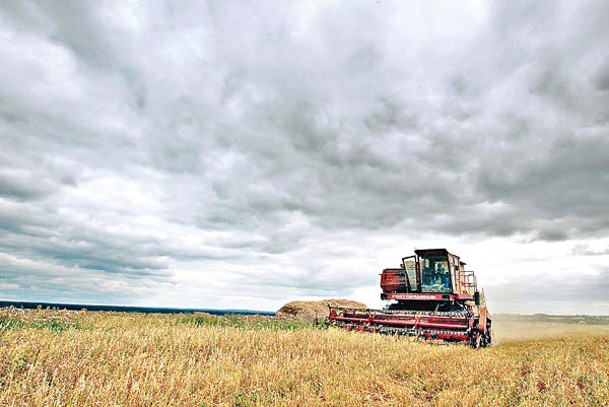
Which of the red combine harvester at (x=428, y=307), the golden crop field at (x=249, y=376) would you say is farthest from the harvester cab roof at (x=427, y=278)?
the golden crop field at (x=249, y=376)

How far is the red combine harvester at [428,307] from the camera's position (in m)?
16.0

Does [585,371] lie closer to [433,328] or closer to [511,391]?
[511,391]

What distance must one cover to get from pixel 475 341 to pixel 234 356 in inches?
412

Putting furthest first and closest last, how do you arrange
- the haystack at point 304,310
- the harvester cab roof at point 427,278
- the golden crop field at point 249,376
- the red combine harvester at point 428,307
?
the haystack at point 304,310, the harvester cab roof at point 427,278, the red combine harvester at point 428,307, the golden crop field at point 249,376

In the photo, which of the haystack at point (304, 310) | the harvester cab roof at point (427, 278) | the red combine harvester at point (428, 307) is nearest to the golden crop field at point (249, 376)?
the red combine harvester at point (428, 307)

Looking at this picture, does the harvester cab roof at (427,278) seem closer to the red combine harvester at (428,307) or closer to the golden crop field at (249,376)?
the red combine harvester at (428,307)

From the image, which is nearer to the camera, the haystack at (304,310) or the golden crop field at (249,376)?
the golden crop field at (249,376)

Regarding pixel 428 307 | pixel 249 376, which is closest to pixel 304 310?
pixel 428 307

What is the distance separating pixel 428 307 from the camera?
21.1m

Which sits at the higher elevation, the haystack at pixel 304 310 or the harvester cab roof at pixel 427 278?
the harvester cab roof at pixel 427 278

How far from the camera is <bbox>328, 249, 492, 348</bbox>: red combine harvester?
15969mm

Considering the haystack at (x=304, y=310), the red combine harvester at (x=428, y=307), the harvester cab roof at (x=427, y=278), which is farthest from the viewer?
the haystack at (x=304, y=310)

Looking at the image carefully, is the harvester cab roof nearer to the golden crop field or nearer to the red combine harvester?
the red combine harvester

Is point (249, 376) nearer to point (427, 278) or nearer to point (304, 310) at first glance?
point (427, 278)
